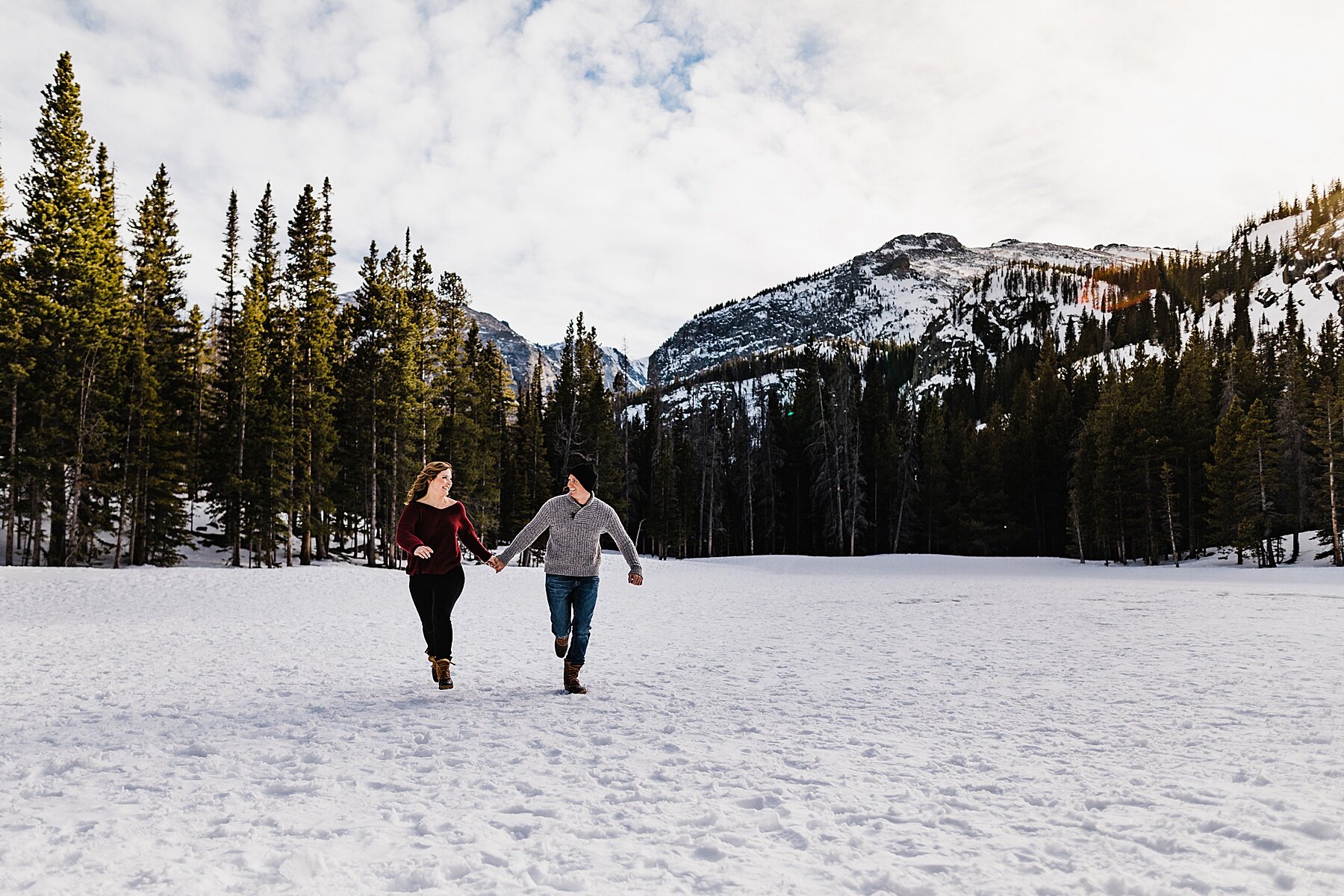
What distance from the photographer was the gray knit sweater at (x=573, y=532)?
7406mm

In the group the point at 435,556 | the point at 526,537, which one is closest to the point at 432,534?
the point at 435,556

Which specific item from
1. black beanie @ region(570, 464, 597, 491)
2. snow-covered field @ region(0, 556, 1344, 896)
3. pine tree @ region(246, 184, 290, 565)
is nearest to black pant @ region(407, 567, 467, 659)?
snow-covered field @ region(0, 556, 1344, 896)

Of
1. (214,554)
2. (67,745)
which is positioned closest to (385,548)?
(214,554)

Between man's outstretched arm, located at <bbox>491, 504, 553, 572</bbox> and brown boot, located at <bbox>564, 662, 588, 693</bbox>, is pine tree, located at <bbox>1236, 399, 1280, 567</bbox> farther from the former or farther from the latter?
man's outstretched arm, located at <bbox>491, 504, 553, 572</bbox>

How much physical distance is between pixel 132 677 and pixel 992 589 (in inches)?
946

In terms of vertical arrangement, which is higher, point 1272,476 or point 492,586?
point 1272,476

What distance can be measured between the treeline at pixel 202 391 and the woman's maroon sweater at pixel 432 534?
84.0 ft

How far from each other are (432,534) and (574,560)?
151 centimetres

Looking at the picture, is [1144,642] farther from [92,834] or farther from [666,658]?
[92,834]

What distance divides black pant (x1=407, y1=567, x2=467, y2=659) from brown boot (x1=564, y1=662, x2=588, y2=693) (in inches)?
49.7

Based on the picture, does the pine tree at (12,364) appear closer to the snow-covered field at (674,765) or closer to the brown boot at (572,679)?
the snow-covered field at (674,765)

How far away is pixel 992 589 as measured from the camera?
24812mm

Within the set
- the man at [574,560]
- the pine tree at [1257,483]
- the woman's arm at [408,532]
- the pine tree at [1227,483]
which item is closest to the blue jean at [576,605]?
the man at [574,560]

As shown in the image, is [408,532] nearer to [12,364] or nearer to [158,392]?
[12,364]
